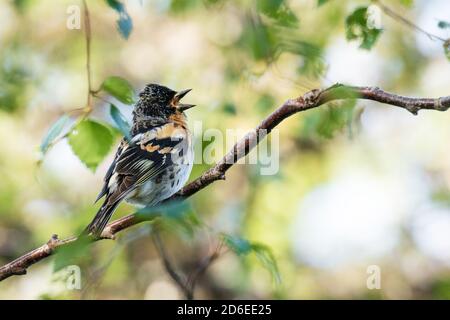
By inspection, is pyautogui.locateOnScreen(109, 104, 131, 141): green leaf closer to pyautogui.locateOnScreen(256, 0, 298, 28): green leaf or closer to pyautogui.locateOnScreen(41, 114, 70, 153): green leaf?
pyautogui.locateOnScreen(41, 114, 70, 153): green leaf

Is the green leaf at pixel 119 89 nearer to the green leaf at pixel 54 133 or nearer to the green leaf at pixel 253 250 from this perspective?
the green leaf at pixel 54 133

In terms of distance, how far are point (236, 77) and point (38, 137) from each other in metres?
3.33

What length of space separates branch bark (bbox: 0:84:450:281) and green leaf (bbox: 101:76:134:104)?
399 millimetres

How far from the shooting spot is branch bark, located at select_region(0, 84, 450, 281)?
7.55ft

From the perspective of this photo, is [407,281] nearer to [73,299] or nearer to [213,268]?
[213,268]

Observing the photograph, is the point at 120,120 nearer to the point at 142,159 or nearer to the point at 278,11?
the point at 278,11

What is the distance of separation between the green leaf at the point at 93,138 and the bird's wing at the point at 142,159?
0.90 metres

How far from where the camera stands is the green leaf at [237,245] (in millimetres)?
2752

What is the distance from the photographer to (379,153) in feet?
27.0

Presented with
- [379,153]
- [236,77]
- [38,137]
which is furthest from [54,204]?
[379,153]

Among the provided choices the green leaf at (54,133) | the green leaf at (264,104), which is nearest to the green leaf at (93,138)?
the green leaf at (54,133)

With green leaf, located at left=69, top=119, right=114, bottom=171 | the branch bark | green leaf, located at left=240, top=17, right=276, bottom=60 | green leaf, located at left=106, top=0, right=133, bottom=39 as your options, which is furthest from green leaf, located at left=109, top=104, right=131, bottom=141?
green leaf, located at left=240, top=17, right=276, bottom=60

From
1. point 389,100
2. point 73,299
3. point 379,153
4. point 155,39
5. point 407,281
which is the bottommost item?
point 73,299

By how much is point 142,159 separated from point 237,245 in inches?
47.4
